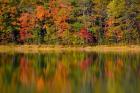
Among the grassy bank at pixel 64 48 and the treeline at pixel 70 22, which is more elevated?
the treeline at pixel 70 22

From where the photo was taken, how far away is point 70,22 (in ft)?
216

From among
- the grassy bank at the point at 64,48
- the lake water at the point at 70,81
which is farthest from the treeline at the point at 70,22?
the lake water at the point at 70,81

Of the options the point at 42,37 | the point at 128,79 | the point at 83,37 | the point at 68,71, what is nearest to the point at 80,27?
the point at 83,37

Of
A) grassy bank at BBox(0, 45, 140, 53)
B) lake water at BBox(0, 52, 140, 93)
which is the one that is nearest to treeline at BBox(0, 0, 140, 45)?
grassy bank at BBox(0, 45, 140, 53)

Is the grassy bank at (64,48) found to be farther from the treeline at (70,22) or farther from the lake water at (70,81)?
the lake water at (70,81)

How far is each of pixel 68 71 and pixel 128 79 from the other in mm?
6479

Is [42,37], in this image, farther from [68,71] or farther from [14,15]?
[68,71]

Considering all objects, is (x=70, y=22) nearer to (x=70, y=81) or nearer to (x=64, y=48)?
(x=64, y=48)

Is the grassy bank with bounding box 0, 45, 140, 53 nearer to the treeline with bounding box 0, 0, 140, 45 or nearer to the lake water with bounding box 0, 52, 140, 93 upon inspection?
the treeline with bounding box 0, 0, 140, 45

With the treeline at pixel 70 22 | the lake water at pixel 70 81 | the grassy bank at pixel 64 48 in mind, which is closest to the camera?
the lake water at pixel 70 81

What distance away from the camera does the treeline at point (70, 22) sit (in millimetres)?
63969

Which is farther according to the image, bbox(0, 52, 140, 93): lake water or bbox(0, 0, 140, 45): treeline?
bbox(0, 0, 140, 45): treeline

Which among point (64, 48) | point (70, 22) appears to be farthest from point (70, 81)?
point (70, 22)

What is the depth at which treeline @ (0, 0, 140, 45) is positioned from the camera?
63969 millimetres
